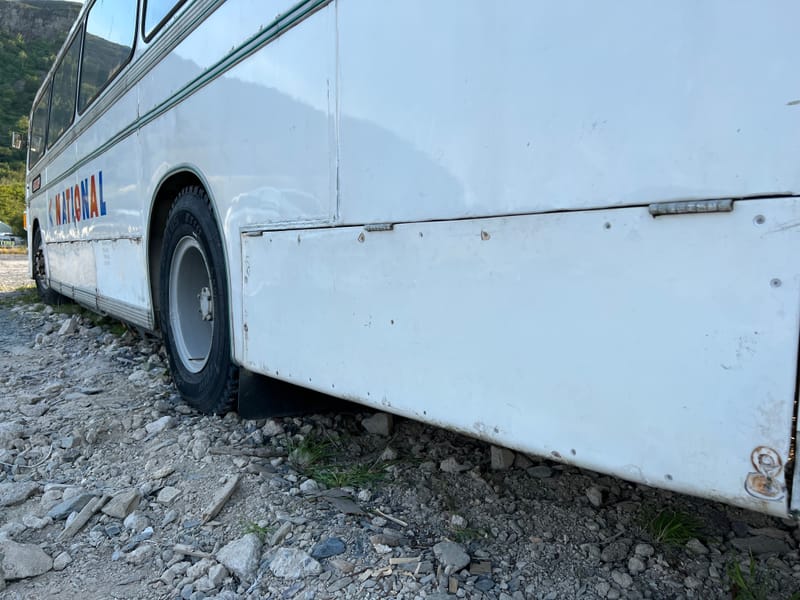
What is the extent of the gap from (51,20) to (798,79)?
64393mm

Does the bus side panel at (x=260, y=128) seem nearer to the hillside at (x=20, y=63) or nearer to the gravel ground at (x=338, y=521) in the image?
the gravel ground at (x=338, y=521)

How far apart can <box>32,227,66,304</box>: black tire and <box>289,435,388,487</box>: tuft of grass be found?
7.45m

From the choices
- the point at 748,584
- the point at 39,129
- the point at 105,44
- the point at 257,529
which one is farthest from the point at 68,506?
the point at 39,129

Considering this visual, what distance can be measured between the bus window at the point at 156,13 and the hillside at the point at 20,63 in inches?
136

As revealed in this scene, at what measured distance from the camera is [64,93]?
21.0 ft

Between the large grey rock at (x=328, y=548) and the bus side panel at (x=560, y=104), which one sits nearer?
the bus side panel at (x=560, y=104)

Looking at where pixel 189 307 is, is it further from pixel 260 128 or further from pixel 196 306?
pixel 260 128

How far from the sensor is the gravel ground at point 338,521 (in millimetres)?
1827

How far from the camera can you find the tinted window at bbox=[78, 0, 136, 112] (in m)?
4.05

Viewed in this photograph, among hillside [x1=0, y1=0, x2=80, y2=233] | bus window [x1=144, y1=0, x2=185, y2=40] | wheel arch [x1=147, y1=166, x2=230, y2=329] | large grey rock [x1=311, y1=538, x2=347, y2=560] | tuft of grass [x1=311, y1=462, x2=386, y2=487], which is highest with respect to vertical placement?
hillside [x1=0, y1=0, x2=80, y2=233]

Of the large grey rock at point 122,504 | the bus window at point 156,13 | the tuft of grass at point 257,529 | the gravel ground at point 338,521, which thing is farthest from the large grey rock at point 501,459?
the bus window at point 156,13

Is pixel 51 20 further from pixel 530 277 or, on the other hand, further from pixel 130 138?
pixel 530 277

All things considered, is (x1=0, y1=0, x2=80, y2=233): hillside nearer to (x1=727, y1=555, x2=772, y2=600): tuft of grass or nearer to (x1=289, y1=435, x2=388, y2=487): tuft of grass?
(x1=289, y1=435, x2=388, y2=487): tuft of grass

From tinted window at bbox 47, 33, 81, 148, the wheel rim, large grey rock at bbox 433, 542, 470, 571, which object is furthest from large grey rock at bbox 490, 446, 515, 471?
tinted window at bbox 47, 33, 81, 148
